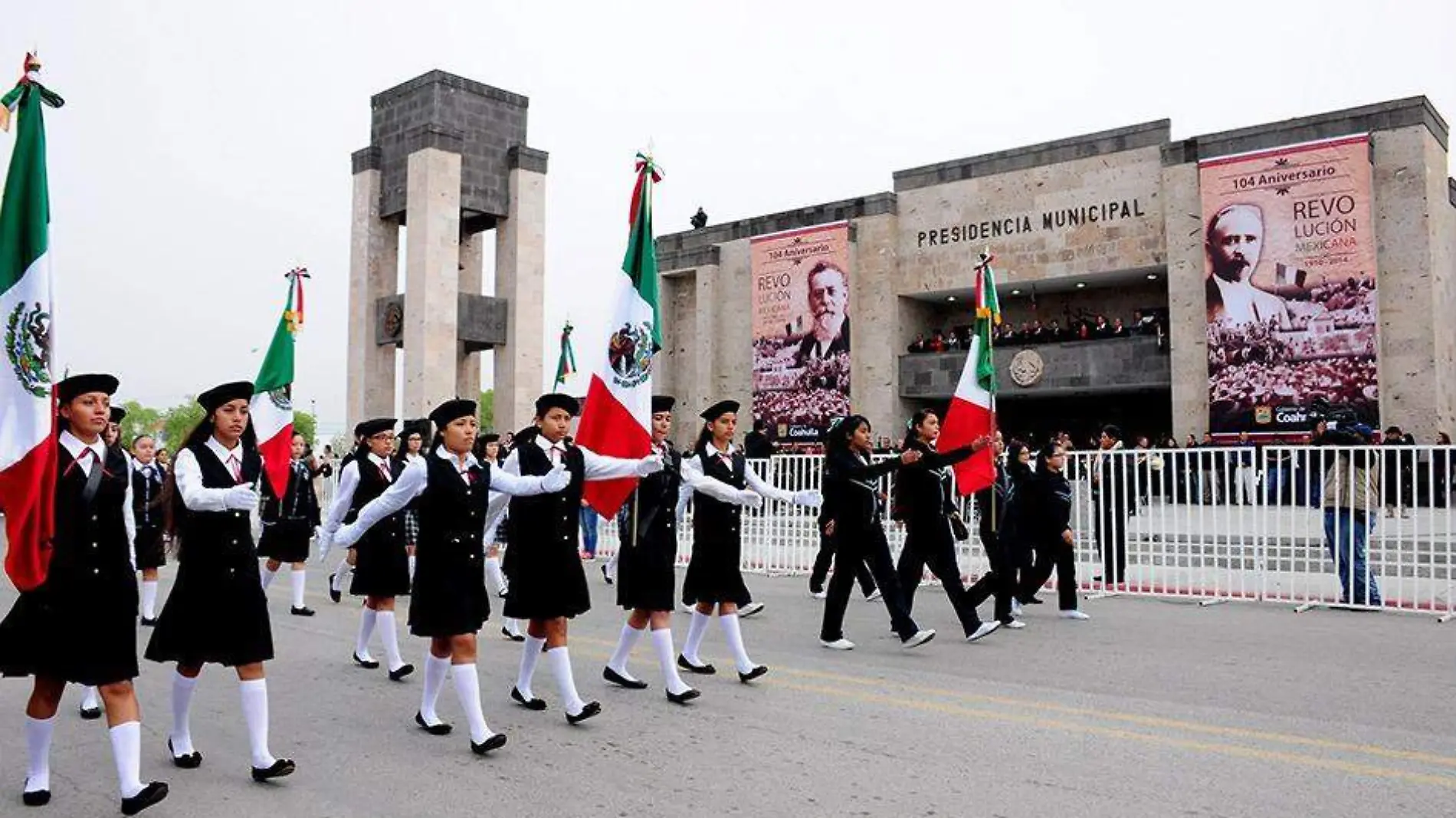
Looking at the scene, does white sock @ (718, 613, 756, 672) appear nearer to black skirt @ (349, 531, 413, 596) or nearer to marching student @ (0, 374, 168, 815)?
black skirt @ (349, 531, 413, 596)

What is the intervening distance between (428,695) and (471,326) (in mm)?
28994

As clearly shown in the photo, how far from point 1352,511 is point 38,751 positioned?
10.3 metres

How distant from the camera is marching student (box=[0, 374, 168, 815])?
14.8 feet

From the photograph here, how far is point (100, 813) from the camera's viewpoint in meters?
4.51

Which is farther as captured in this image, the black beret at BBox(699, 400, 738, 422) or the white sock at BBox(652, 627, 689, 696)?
the black beret at BBox(699, 400, 738, 422)

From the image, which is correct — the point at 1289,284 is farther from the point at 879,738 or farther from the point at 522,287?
the point at 879,738

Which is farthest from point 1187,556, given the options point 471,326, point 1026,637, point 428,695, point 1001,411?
point 471,326

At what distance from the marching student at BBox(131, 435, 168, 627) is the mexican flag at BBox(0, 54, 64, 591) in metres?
5.38

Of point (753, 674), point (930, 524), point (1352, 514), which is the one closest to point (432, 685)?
point (753, 674)

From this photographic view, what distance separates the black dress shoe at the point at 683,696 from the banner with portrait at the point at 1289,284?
875 inches

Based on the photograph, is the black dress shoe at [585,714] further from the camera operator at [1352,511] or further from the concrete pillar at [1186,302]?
the concrete pillar at [1186,302]

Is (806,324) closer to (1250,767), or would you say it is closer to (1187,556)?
(1187,556)

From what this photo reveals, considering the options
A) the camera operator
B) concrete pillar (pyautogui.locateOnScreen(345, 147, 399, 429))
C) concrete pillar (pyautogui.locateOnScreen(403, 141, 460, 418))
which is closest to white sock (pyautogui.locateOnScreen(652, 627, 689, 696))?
the camera operator

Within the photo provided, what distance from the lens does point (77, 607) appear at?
180 inches
